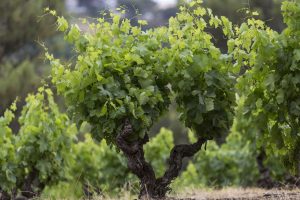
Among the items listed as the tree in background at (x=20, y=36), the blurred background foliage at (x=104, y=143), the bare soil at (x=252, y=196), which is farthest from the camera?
the tree in background at (x=20, y=36)

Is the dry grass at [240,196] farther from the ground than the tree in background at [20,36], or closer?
closer

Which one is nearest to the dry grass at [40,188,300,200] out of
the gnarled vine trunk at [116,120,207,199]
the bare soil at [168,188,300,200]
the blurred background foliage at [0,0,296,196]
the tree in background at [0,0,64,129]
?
the bare soil at [168,188,300,200]

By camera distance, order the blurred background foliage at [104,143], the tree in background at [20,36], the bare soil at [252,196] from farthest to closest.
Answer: the tree in background at [20,36], the blurred background foliage at [104,143], the bare soil at [252,196]

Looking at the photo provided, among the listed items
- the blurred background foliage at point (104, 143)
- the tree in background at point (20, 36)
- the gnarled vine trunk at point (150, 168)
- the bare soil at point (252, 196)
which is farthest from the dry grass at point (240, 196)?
the tree in background at point (20, 36)

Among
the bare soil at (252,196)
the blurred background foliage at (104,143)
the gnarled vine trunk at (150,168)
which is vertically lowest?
the bare soil at (252,196)

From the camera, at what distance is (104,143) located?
11.0 metres

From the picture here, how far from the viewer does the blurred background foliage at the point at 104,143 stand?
11781 millimetres

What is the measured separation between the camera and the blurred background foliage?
11781mm

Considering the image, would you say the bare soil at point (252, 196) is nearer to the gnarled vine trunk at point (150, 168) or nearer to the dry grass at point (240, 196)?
the dry grass at point (240, 196)

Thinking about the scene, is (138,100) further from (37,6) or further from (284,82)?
(37,6)

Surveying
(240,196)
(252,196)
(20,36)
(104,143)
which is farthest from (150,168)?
(20,36)

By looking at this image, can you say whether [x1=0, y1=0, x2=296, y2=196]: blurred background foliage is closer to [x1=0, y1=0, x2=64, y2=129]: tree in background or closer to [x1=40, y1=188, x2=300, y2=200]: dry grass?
[x1=0, y1=0, x2=64, y2=129]: tree in background

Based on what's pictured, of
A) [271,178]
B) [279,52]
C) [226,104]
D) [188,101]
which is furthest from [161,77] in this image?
[271,178]

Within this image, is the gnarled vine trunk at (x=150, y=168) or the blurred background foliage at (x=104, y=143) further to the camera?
the blurred background foliage at (x=104, y=143)
